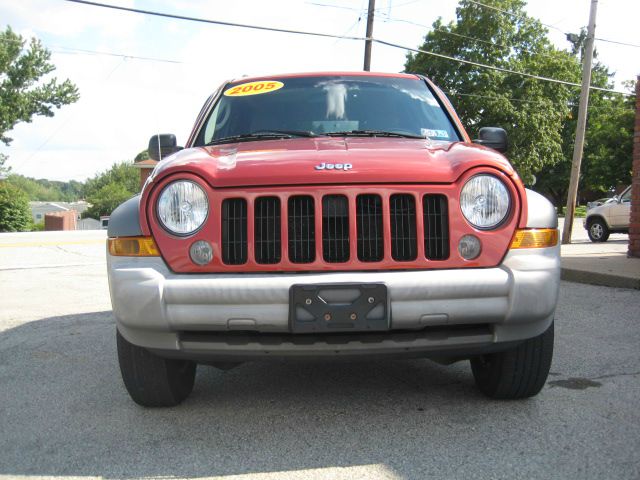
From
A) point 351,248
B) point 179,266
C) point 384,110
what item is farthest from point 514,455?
point 384,110

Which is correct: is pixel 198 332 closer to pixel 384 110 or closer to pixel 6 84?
pixel 384 110

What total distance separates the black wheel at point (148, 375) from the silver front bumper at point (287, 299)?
0.93ft

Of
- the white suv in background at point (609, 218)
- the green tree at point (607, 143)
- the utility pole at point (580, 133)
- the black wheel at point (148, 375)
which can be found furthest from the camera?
the green tree at point (607, 143)

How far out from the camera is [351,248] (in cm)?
287

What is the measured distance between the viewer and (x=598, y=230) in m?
17.8

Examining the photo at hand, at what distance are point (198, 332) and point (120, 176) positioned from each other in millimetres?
124343

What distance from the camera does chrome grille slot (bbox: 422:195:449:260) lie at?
114 inches

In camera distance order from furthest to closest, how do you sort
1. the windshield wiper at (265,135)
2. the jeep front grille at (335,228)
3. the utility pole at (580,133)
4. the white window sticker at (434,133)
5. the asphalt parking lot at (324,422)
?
1. the utility pole at (580,133)
2. the white window sticker at (434,133)
3. the windshield wiper at (265,135)
4. the jeep front grille at (335,228)
5. the asphalt parking lot at (324,422)

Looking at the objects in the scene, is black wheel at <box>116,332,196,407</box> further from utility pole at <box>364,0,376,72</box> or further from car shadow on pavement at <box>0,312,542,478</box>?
utility pole at <box>364,0,376,72</box>

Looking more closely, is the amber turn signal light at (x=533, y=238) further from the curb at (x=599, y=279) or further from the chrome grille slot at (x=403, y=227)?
the curb at (x=599, y=279)

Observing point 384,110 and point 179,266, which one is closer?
point 179,266

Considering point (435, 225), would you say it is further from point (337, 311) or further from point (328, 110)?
point (328, 110)

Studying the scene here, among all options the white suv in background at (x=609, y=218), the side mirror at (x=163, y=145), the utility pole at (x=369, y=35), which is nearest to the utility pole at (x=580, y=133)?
the white suv in background at (x=609, y=218)

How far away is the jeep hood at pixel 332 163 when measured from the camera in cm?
291
